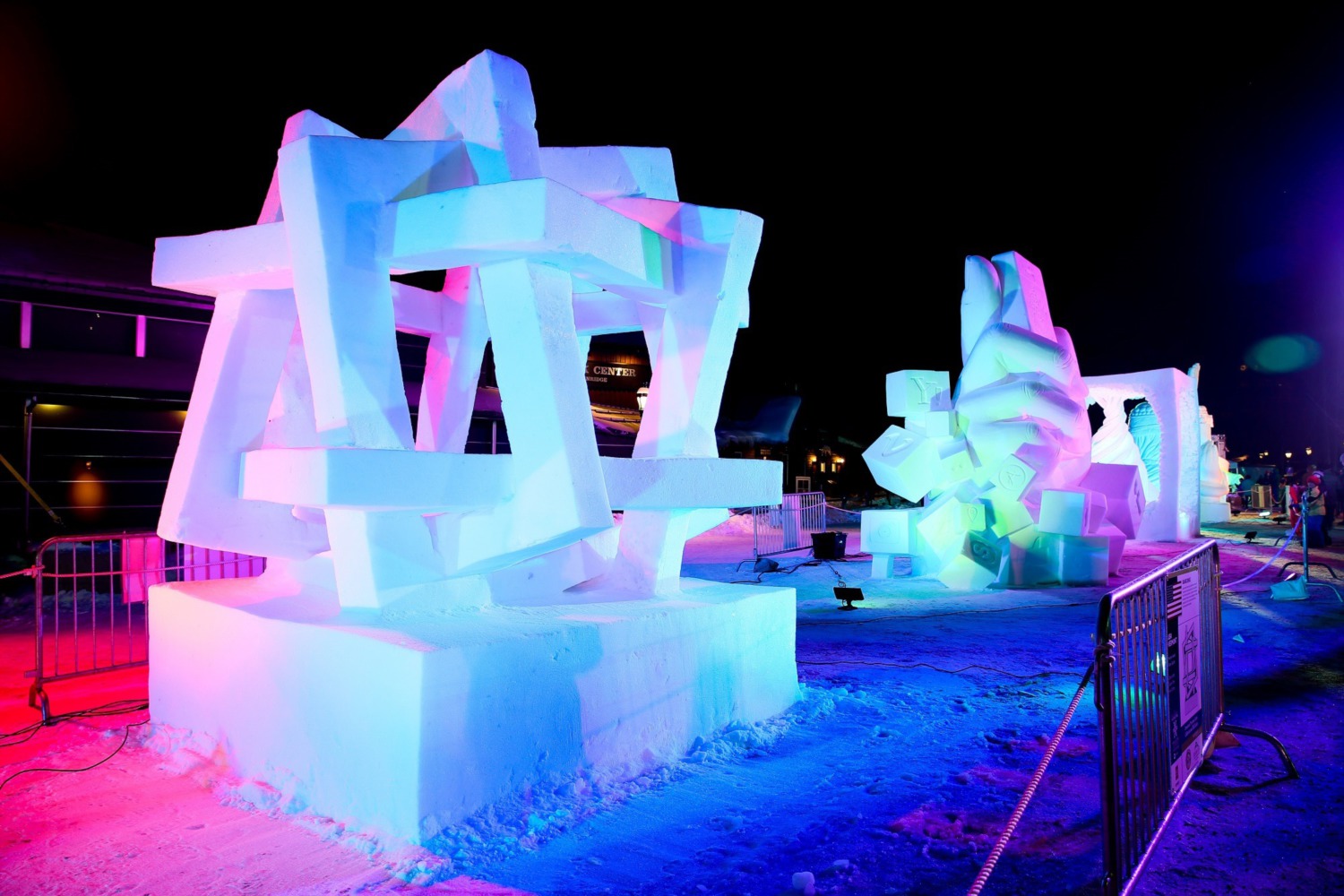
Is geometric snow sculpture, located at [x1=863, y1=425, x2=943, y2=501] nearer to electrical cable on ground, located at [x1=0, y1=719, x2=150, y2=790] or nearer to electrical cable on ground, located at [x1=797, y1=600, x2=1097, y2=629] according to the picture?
electrical cable on ground, located at [x1=797, y1=600, x2=1097, y2=629]

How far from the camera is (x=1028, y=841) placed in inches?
165

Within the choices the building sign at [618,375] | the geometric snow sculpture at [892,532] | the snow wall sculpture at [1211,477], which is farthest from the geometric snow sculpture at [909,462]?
the building sign at [618,375]

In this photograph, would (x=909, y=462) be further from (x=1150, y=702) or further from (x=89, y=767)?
(x=89, y=767)

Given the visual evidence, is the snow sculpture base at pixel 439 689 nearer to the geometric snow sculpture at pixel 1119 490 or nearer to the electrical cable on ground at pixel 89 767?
the electrical cable on ground at pixel 89 767

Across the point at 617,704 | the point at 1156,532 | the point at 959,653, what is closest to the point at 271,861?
the point at 617,704

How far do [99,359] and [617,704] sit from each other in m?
15.7

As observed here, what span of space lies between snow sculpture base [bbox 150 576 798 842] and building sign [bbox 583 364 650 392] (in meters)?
35.3

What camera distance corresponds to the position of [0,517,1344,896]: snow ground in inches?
151

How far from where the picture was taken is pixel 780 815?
15.0 ft

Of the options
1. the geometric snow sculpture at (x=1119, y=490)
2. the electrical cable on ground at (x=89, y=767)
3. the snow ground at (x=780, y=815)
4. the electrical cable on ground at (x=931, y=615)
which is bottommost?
the electrical cable on ground at (x=931, y=615)

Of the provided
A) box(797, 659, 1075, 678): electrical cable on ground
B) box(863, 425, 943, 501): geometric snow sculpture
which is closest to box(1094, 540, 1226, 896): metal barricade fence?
box(797, 659, 1075, 678): electrical cable on ground

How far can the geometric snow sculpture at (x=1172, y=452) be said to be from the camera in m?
20.8

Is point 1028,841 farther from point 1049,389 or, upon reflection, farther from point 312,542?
point 1049,389

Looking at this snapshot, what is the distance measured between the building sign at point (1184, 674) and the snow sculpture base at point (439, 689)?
9.27ft
